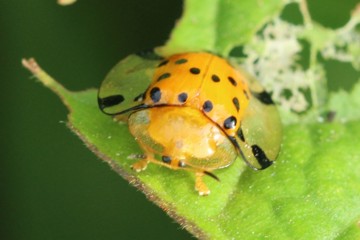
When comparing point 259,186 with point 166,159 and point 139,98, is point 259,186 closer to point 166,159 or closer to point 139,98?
point 166,159

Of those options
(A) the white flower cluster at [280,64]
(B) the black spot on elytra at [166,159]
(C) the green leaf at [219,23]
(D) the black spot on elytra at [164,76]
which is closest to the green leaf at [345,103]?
(A) the white flower cluster at [280,64]

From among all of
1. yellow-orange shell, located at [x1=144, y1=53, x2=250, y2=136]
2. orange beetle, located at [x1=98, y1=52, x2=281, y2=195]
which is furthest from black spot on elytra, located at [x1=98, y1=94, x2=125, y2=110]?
yellow-orange shell, located at [x1=144, y1=53, x2=250, y2=136]

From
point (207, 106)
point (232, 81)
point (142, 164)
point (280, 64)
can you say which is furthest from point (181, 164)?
point (280, 64)

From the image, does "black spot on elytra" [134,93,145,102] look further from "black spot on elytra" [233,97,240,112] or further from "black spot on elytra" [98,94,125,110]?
"black spot on elytra" [233,97,240,112]

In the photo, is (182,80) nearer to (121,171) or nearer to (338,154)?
(121,171)

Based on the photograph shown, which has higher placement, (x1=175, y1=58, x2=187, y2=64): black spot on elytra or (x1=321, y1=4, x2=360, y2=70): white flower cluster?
(x1=175, y1=58, x2=187, y2=64): black spot on elytra

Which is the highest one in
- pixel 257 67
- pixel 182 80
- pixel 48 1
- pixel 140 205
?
pixel 48 1

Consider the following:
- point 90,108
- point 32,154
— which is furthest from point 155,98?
point 32,154

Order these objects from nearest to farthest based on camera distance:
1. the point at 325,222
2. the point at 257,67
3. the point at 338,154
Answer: the point at 325,222, the point at 338,154, the point at 257,67
